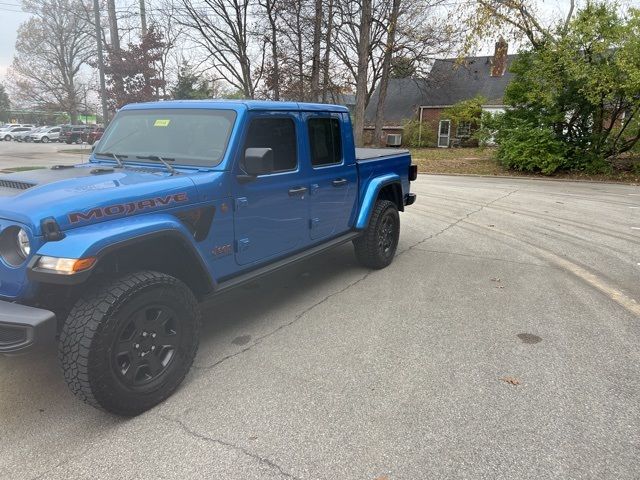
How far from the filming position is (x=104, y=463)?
8.09 feet

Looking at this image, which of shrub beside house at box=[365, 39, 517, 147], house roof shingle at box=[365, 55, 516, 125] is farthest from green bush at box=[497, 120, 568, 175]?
house roof shingle at box=[365, 55, 516, 125]

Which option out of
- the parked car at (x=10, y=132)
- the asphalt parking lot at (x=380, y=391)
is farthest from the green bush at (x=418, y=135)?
the parked car at (x=10, y=132)

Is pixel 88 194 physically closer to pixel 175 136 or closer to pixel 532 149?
pixel 175 136

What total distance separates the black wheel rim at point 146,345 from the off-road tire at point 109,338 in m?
0.02

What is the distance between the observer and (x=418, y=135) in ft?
115

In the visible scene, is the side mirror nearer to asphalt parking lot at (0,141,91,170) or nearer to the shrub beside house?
asphalt parking lot at (0,141,91,170)

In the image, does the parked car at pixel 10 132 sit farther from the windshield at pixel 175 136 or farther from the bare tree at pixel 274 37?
the windshield at pixel 175 136

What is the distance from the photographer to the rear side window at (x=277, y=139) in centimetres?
380

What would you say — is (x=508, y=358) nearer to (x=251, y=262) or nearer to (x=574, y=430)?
(x=574, y=430)

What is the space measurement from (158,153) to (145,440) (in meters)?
2.16

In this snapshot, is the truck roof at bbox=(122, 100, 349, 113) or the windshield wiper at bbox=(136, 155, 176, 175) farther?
the truck roof at bbox=(122, 100, 349, 113)

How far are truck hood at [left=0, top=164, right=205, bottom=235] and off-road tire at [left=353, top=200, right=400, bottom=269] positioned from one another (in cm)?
281

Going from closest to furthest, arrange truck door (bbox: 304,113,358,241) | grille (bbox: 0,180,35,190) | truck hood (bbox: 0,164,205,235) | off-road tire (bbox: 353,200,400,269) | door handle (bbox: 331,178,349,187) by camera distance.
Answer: truck hood (bbox: 0,164,205,235) < grille (bbox: 0,180,35,190) < truck door (bbox: 304,113,358,241) < door handle (bbox: 331,178,349,187) < off-road tire (bbox: 353,200,400,269)

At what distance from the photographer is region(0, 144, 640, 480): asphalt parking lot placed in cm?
A: 248
